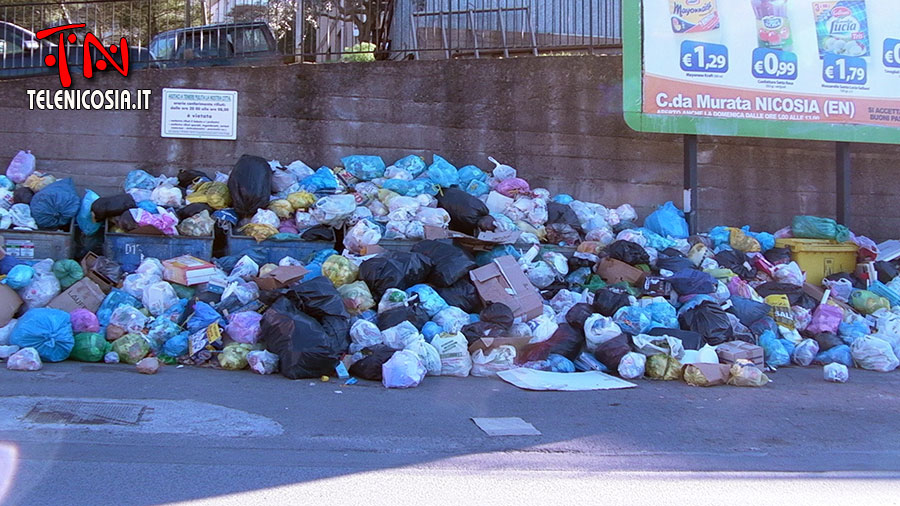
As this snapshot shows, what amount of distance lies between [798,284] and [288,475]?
6.60 metres

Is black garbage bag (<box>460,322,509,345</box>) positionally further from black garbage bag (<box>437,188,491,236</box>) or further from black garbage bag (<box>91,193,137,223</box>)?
black garbage bag (<box>91,193,137,223</box>)

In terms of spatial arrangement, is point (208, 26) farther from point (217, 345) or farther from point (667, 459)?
point (667, 459)

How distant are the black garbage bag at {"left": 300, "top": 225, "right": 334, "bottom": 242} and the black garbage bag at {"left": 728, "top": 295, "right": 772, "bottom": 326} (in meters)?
4.14

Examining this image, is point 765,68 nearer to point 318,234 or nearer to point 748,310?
point 748,310

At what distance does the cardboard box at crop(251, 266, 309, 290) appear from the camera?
7.22 meters

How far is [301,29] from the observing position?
37.2ft

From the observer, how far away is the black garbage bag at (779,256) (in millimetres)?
9320

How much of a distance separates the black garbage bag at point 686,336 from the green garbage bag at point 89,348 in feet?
15.5

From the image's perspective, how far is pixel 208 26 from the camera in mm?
10547

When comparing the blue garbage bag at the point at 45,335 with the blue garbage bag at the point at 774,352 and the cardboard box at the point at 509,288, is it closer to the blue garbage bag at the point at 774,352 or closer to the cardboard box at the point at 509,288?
the cardboard box at the point at 509,288

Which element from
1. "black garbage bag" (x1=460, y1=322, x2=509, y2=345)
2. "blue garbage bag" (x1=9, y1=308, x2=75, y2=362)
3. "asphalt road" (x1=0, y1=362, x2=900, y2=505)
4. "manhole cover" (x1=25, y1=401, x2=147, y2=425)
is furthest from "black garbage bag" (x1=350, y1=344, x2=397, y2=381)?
"blue garbage bag" (x1=9, y1=308, x2=75, y2=362)

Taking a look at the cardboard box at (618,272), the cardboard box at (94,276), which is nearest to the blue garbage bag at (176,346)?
the cardboard box at (94,276)

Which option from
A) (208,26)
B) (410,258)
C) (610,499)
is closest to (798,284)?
(410,258)

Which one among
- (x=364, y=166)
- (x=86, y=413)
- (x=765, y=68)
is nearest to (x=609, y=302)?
(x=364, y=166)
